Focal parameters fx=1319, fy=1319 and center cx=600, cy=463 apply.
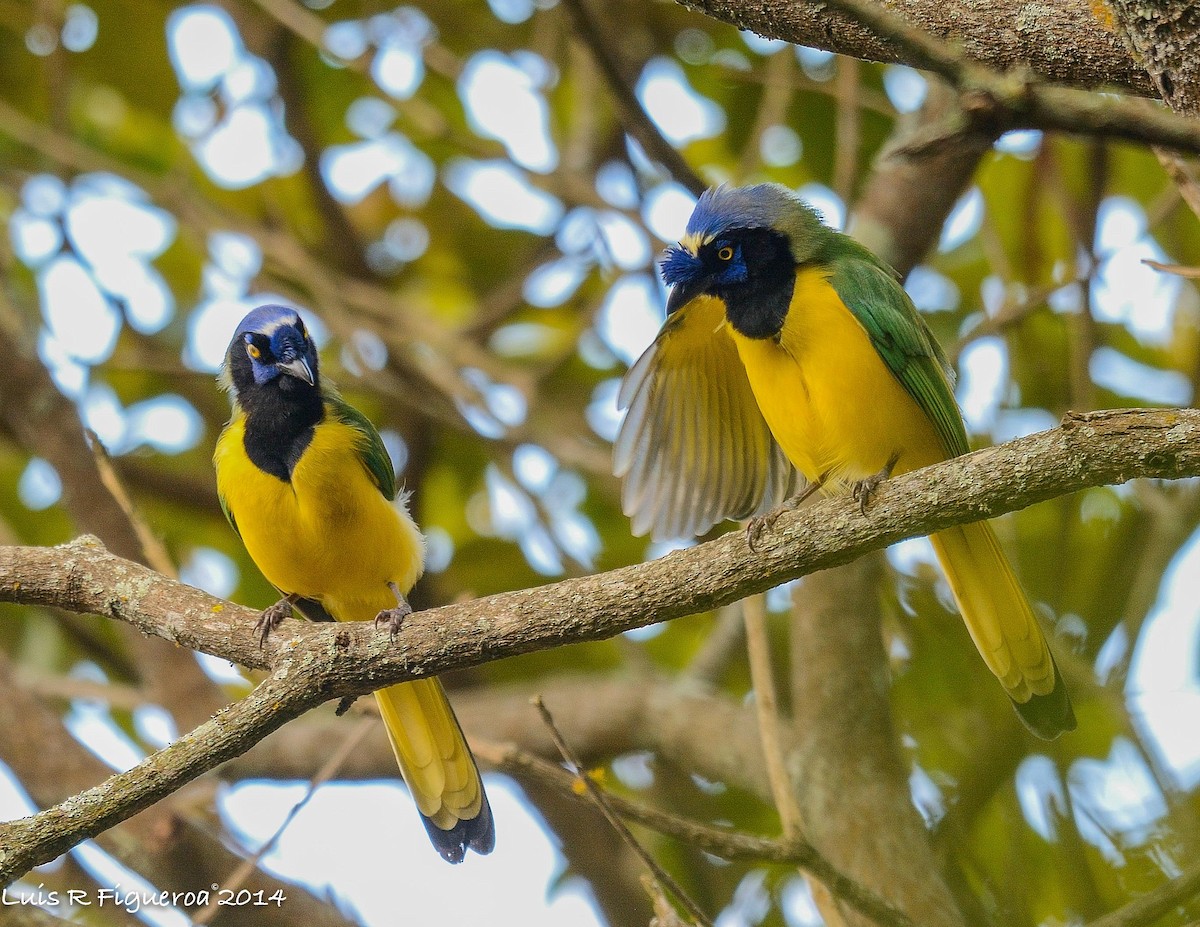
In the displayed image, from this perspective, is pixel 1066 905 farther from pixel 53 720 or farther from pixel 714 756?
pixel 53 720

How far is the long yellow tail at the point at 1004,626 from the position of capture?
3729 millimetres

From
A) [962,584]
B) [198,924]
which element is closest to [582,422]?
[962,584]

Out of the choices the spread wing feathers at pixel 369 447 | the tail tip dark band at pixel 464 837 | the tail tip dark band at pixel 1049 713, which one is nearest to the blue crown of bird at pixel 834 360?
the tail tip dark band at pixel 1049 713

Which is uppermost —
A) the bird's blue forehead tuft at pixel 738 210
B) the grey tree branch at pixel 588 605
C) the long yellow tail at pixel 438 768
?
the bird's blue forehead tuft at pixel 738 210

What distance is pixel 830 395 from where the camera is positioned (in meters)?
3.71

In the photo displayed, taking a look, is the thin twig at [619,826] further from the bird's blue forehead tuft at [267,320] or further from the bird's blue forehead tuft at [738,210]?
the bird's blue forehead tuft at [267,320]

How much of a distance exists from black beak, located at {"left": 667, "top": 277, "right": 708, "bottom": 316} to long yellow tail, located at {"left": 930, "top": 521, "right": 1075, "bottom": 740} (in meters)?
1.04

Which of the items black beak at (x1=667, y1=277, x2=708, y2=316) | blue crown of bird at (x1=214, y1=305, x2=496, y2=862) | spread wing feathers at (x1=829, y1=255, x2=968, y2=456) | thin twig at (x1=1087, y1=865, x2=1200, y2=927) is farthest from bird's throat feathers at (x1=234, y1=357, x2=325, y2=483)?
thin twig at (x1=1087, y1=865, x2=1200, y2=927)

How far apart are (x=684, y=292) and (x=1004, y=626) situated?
137cm

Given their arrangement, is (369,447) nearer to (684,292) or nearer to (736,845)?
(684,292)

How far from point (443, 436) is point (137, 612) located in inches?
140

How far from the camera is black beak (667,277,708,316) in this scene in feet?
13.2

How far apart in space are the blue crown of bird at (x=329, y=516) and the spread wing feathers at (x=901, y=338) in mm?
1670

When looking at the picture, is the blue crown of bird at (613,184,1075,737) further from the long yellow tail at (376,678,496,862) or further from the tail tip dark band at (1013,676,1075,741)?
the long yellow tail at (376,678,496,862)
